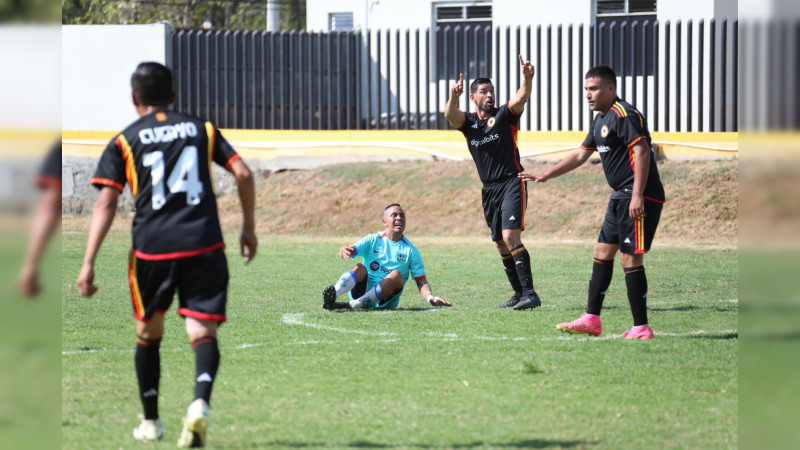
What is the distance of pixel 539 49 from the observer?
858 inches

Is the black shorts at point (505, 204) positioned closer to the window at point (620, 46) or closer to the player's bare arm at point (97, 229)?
the player's bare arm at point (97, 229)

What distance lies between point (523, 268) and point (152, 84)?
18.0 feet

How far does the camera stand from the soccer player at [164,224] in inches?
184

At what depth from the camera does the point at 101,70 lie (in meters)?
23.6

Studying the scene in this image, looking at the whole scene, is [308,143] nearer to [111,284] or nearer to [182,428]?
[111,284]

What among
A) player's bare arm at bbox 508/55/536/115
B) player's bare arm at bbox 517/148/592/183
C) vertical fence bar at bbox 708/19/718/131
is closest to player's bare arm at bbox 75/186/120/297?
player's bare arm at bbox 517/148/592/183

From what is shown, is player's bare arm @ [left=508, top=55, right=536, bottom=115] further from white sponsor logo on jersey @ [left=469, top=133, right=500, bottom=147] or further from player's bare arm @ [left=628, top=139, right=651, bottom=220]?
player's bare arm @ [left=628, top=139, right=651, bottom=220]

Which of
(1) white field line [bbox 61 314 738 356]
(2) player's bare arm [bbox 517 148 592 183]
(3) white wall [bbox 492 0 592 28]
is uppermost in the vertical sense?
(3) white wall [bbox 492 0 592 28]

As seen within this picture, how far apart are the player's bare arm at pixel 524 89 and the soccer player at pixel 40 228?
6.23 metres

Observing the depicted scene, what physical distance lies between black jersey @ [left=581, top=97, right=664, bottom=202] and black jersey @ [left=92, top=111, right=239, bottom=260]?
385 cm

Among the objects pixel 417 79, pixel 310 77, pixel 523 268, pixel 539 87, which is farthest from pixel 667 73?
pixel 523 268

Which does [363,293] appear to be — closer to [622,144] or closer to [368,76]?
[622,144]

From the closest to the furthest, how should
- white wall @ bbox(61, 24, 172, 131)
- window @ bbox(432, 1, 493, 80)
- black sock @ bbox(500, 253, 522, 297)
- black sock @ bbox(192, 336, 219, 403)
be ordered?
black sock @ bbox(192, 336, 219, 403) → black sock @ bbox(500, 253, 522, 297) → window @ bbox(432, 1, 493, 80) → white wall @ bbox(61, 24, 172, 131)

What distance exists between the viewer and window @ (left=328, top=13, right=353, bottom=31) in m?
27.9
